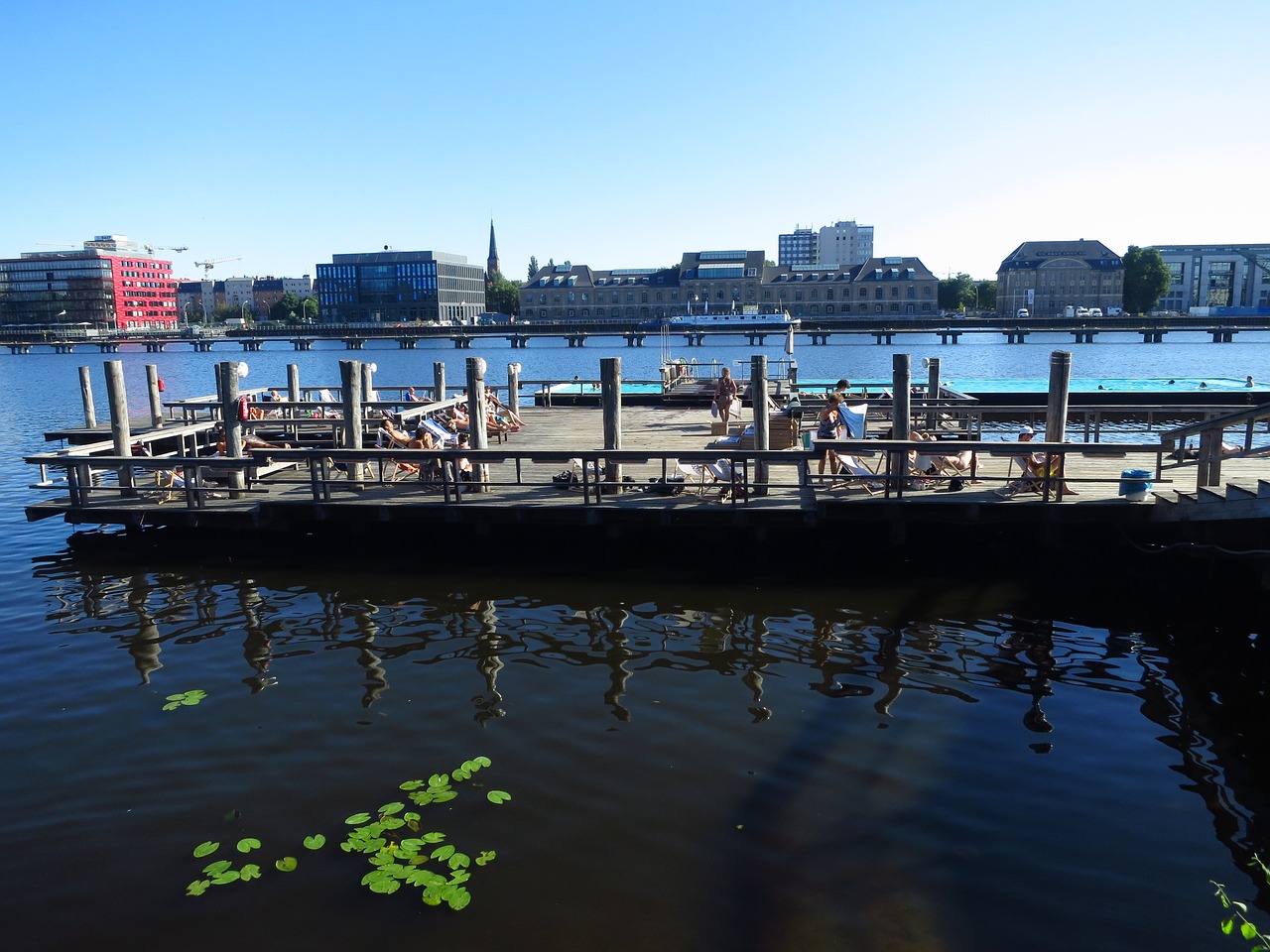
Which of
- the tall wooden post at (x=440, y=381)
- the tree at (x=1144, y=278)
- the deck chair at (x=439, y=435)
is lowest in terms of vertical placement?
the deck chair at (x=439, y=435)

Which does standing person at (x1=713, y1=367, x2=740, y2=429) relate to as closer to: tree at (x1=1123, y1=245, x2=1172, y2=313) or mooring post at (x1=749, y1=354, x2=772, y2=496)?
mooring post at (x1=749, y1=354, x2=772, y2=496)

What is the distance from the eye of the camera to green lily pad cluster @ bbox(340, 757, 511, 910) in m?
6.36

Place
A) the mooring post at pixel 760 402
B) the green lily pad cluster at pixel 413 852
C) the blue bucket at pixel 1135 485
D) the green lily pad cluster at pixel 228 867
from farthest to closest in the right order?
the mooring post at pixel 760 402 → the blue bucket at pixel 1135 485 → the green lily pad cluster at pixel 228 867 → the green lily pad cluster at pixel 413 852

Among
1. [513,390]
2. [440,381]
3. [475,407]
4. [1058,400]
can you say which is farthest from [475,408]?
[1058,400]

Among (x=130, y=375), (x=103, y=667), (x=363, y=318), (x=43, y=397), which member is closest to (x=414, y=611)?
(x=103, y=667)

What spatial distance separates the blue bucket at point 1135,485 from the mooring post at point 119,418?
1610 centimetres

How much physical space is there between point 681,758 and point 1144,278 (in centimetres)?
17692

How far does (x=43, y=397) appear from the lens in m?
56.4

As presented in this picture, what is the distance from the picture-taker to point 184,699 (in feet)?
31.6

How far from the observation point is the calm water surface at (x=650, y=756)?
6.16 metres

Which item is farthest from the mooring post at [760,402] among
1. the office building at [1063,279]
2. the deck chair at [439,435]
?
the office building at [1063,279]

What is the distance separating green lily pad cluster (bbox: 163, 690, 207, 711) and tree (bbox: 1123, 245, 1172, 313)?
6975 inches

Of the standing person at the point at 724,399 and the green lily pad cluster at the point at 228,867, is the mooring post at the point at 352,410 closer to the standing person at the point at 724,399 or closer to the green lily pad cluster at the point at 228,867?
the standing person at the point at 724,399

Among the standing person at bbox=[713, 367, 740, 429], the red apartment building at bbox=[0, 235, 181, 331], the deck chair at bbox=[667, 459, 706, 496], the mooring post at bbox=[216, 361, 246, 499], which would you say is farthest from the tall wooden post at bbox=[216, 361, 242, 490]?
the red apartment building at bbox=[0, 235, 181, 331]
